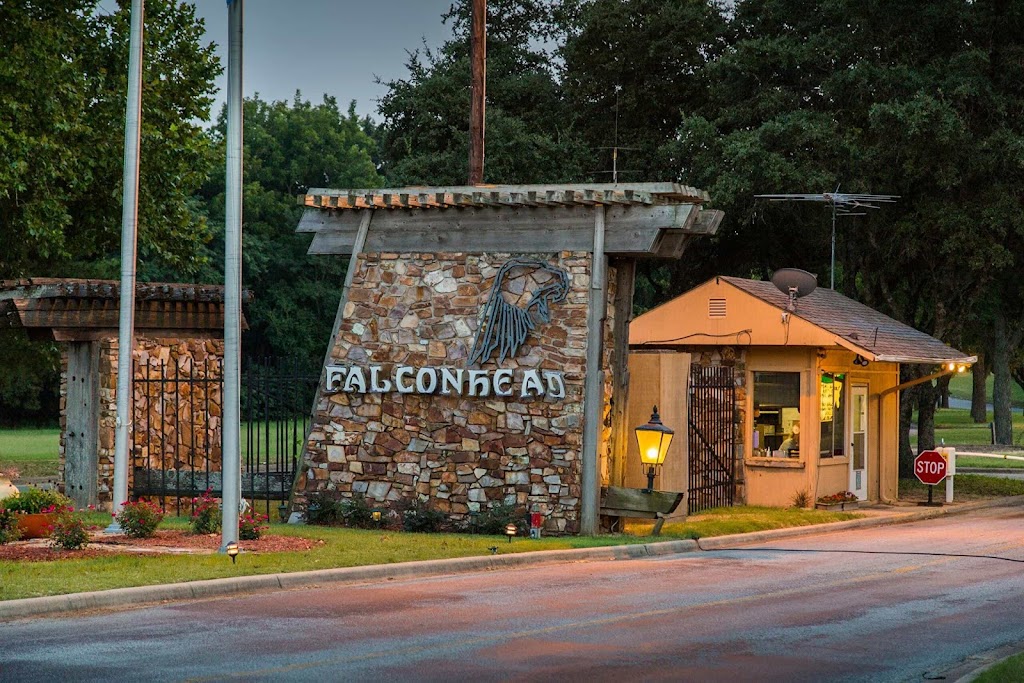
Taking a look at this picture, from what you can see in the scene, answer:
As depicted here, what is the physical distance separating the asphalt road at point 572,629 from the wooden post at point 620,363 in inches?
152

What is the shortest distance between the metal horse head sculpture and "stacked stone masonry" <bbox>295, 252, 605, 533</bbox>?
0.11 metres

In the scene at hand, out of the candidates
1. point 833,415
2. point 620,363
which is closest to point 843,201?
point 833,415

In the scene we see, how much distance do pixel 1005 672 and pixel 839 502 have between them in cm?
1653

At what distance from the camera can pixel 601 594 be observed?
14.1 meters

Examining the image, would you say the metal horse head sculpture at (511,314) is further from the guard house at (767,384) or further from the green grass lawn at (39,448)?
the guard house at (767,384)

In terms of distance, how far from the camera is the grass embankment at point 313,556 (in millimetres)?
13297

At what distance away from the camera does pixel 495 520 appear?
19750 millimetres

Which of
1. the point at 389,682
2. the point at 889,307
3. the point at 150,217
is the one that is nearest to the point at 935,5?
the point at 889,307

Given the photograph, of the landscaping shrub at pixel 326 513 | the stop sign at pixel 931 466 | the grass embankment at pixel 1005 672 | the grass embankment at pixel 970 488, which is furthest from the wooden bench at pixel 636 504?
the grass embankment at pixel 970 488

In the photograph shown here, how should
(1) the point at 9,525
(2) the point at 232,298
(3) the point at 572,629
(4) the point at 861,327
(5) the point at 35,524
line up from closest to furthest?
(3) the point at 572,629, (2) the point at 232,298, (1) the point at 9,525, (5) the point at 35,524, (4) the point at 861,327

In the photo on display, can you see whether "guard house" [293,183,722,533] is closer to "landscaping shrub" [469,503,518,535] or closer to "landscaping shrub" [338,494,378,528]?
"landscaping shrub" [469,503,518,535]

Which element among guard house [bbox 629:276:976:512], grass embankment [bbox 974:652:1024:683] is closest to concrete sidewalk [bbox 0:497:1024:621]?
guard house [bbox 629:276:976:512]

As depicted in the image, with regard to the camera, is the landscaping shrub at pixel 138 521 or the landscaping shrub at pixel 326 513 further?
the landscaping shrub at pixel 326 513

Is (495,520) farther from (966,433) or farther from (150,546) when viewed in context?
(966,433)
